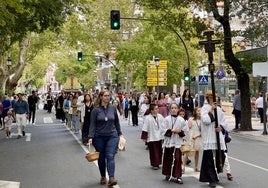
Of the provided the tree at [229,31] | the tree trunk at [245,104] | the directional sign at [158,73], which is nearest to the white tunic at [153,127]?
the tree at [229,31]

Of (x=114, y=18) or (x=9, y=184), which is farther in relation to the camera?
(x=114, y=18)

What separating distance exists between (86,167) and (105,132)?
117 inches

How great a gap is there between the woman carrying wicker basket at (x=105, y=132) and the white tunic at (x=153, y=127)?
2.52m

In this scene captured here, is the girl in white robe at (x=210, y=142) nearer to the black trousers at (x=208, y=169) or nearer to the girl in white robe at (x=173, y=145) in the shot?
the black trousers at (x=208, y=169)

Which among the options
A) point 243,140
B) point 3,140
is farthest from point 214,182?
point 3,140

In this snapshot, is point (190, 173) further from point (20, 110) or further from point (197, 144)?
point (20, 110)

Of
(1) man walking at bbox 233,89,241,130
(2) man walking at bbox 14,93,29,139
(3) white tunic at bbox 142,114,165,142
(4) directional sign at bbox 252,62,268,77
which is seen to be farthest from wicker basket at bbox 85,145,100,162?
(1) man walking at bbox 233,89,241,130

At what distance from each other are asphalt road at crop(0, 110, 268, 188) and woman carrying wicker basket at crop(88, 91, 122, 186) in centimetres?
54

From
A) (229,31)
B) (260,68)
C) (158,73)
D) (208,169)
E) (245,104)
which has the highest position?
(229,31)

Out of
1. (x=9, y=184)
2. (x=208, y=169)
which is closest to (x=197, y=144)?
(x=208, y=169)

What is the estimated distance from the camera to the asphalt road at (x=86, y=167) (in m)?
10.2

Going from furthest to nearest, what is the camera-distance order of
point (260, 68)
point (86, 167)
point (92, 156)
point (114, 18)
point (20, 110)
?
point (114, 18), point (260, 68), point (20, 110), point (86, 167), point (92, 156)

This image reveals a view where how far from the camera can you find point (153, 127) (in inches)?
484

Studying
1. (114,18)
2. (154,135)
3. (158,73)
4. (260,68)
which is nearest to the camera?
(154,135)
